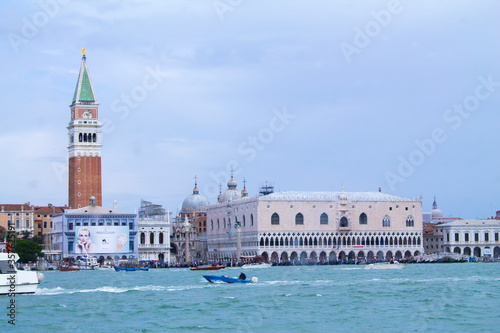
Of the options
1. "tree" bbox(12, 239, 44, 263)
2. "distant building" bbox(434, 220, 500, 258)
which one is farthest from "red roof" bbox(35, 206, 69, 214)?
"distant building" bbox(434, 220, 500, 258)

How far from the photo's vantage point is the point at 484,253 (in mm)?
126062

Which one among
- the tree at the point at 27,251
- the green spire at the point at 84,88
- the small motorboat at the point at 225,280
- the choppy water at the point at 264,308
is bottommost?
the choppy water at the point at 264,308

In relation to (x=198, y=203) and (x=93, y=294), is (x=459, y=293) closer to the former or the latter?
(x=93, y=294)

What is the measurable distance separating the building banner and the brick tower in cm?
1372

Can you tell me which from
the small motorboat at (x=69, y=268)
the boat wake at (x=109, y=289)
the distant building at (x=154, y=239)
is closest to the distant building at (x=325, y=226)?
the distant building at (x=154, y=239)

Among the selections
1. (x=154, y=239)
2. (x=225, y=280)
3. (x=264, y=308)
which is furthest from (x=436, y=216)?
(x=264, y=308)

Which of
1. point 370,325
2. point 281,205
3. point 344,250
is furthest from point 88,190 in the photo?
point 370,325

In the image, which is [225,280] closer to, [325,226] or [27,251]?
[27,251]

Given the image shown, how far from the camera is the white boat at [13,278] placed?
4041 cm

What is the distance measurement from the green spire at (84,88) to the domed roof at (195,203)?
3350 cm

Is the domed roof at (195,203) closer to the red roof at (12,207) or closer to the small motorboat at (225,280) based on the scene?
the red roof at (12,207)

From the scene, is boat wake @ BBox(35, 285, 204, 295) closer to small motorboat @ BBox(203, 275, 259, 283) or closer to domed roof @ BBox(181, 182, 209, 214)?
small motorboat @ BBox(203, 275, 259, 283)

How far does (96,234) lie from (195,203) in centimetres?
4649

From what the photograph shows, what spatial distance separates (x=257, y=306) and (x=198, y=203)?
356ft
